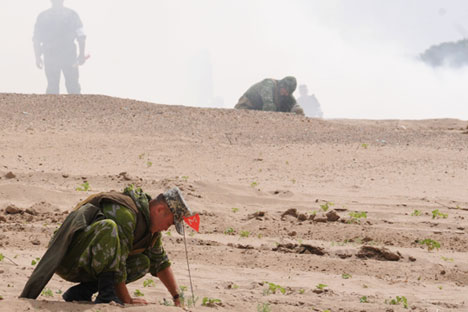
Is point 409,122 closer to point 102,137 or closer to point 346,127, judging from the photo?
point 346,127

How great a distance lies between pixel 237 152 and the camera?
1549 cm

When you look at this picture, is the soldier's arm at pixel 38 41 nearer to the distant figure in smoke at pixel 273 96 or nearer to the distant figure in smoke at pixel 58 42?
the distant figure in smoke at pixel 58 42

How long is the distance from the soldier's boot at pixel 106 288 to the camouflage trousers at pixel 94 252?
44mm

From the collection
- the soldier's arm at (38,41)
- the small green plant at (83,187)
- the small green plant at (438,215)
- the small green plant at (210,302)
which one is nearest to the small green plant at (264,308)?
the small green plant at (210,302)

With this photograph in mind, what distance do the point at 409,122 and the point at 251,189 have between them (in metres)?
13.3

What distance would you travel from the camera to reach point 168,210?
489 cm

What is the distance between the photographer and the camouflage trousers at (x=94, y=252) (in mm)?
4656

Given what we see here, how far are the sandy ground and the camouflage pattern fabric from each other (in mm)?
262

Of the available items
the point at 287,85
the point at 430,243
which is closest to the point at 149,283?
the point at 430,243

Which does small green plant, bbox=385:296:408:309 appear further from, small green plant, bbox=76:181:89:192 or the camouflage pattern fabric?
small green plant, bbox=76:181:89:192

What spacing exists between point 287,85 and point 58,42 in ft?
23.3

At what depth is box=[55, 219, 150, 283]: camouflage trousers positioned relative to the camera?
4656 mm

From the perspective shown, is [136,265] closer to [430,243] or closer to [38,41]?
[430,243]

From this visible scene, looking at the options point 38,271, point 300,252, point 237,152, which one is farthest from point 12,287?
point 237,152
